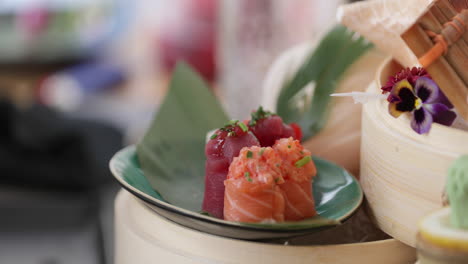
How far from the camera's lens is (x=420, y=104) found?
523 millimetres

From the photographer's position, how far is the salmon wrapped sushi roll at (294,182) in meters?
0.58

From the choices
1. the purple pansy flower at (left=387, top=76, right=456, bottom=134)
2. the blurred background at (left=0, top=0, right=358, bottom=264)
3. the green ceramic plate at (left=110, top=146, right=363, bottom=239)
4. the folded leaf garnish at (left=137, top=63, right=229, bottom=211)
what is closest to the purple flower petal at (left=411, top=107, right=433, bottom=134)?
the purple pansy flower at (left=387, top=76, right=456, bottom=134)

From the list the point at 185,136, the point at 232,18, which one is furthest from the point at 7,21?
the point at 185,136

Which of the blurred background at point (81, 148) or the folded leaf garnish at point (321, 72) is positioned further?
the blurred background at point (81, 148)

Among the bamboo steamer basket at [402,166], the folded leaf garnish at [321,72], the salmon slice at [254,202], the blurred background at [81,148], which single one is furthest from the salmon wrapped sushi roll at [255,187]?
the blurred background at [81,148]

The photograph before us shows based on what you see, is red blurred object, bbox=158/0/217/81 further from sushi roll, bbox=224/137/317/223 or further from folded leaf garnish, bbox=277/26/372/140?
sushi roll, bbox=224/137/317/223

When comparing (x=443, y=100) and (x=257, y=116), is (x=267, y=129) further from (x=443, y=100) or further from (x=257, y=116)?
(x=443, y=100)

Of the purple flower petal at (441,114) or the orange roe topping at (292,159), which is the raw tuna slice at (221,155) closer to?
the orange roe topping at (292,159)

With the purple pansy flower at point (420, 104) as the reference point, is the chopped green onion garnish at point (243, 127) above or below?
above

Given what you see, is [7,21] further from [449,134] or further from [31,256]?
[449,134]

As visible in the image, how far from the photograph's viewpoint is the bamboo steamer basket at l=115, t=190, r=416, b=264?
0.56 metres

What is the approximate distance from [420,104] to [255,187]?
0.55 ft

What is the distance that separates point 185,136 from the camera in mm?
812

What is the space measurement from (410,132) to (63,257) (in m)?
1.42
